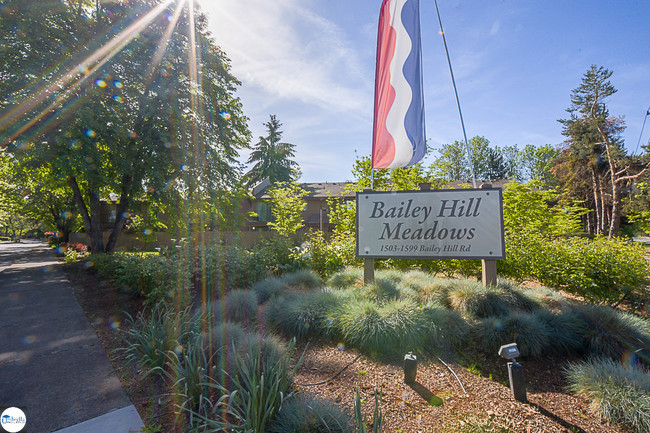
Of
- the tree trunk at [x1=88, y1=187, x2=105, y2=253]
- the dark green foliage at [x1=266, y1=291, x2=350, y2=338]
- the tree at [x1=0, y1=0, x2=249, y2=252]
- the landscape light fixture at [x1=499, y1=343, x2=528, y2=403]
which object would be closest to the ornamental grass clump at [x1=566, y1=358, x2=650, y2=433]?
the landscape light fixture at [x1=499, y1=343, x2=528, y2=403]

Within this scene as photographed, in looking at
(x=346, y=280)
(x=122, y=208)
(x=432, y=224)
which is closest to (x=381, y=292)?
(x=346, y=280)

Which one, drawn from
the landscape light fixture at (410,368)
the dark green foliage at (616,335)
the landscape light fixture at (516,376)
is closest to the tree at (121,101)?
the landscape light fixture at (410,368)

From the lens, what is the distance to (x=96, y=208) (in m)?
12.4

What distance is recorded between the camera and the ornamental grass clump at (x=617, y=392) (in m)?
2.20

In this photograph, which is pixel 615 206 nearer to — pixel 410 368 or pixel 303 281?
pixel 303 281

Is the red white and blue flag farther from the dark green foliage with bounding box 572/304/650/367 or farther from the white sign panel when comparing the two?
the dark green foliage with bounding box 572/304/650/367

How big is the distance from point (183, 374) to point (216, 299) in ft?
8.49

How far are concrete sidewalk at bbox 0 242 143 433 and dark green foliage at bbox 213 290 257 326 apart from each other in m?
1.41

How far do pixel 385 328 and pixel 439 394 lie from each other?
89cm

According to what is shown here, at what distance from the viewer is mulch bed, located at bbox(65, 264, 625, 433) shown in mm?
2211

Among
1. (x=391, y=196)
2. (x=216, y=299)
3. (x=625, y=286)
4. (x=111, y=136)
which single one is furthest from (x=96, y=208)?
(x=625, y=286)

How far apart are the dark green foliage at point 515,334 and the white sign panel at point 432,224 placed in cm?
145

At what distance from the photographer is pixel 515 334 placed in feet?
11.4

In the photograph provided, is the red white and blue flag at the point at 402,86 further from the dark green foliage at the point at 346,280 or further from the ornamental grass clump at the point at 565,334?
the ornamental grass clump at the point at 565,334
